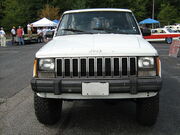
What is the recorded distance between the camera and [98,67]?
379cm

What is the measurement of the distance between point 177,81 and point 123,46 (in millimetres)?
4517

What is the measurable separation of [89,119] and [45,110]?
86 cm

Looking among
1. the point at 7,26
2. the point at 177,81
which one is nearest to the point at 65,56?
the point at 177,81

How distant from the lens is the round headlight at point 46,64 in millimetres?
3879

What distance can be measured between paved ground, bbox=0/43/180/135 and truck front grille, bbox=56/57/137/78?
0.89 metres

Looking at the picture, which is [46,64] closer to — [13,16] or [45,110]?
[45,110]

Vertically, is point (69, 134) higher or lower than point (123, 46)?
lower

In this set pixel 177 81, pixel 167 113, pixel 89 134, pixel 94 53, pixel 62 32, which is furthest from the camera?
pixel 177 81

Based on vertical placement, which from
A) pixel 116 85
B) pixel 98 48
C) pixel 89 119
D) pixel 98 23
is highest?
pixel 98 23

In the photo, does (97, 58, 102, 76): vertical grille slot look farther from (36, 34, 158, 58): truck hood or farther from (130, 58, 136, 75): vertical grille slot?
(130, 58, 136, 75): vertical grille slot

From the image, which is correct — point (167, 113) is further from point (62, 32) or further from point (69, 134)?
point (62, 32)

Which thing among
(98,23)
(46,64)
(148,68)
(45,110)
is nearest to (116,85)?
(148,68)

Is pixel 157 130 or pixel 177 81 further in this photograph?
pixel 177 81

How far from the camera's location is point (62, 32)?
530cm
